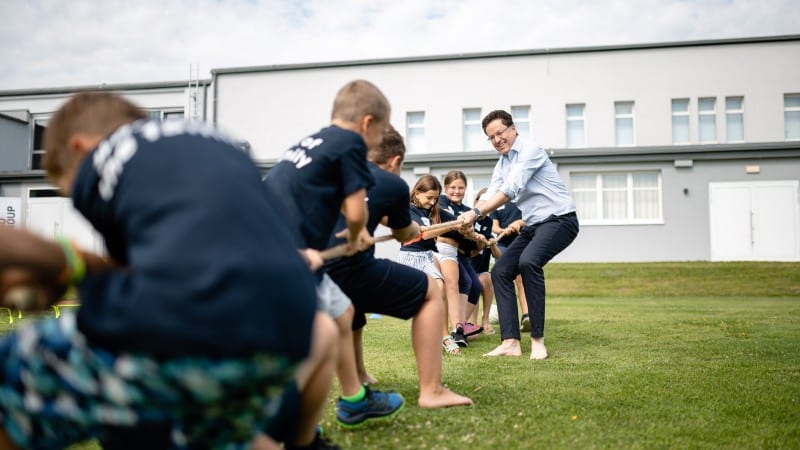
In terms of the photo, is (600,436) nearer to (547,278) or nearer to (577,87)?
(547,278)

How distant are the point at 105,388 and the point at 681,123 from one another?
3329cm

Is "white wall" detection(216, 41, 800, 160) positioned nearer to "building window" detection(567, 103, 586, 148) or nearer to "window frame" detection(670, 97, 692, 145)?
"window frame" detection(670, 97, 692, 145)

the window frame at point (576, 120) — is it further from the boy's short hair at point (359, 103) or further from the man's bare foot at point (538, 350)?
the boy's short hair at point (359, 103)

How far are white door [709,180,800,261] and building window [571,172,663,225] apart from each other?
250 centimetres

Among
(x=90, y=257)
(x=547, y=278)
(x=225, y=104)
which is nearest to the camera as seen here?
(x=90, y=257)

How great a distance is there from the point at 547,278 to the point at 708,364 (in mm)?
18022

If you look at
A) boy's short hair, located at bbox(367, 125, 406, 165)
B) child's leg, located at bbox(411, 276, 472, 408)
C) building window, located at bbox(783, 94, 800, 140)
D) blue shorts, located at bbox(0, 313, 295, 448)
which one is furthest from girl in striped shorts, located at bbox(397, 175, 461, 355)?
building window, located at bbox(783, 94, 800, 140)

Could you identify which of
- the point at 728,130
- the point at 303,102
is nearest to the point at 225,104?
the point at 303,102

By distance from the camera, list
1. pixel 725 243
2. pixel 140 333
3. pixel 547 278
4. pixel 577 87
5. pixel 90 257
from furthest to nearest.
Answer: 1. pixel 577 87
2. pixel 725 243
3. pixel 547 278
4. pixel 90 257
5. pixel 140 333

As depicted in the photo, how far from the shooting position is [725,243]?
96.2 feet

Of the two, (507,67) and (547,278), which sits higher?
(507,67)

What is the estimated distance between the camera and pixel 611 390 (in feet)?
15.9

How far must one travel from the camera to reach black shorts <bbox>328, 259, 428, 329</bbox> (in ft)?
13.6

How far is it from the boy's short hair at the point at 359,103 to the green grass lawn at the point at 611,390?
177cm
